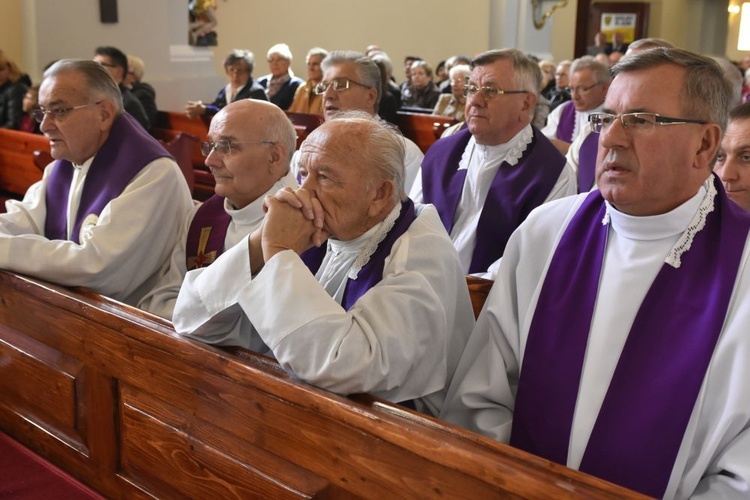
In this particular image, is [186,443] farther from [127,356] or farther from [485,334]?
[485,334]

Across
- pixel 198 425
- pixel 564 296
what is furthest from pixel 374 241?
pixel 198 425

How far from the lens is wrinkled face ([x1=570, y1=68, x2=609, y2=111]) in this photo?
21.2 ft

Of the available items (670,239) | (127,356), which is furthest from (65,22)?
(670,239)

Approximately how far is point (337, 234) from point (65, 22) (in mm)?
7095

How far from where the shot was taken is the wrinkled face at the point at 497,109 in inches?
157

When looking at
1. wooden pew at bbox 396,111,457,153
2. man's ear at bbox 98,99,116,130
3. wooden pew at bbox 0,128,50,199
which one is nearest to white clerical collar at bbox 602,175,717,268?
man's ear at bbox 98,99,116,130

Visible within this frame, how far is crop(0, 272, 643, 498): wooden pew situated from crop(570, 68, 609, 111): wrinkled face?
478 cm

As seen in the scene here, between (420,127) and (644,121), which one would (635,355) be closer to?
(644,121)

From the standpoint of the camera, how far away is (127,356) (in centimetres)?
231

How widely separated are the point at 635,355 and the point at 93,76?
2.58 metres

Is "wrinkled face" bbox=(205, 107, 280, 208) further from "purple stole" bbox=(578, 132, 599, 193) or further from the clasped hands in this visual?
"purple stole" bbox=(578, 132, 599, 193)

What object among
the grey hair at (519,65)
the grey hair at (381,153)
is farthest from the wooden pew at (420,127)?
the grey hair at (381,153)

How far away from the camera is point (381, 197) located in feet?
7.50

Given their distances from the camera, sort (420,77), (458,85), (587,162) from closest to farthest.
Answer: (587,162)
(458,85)
(420,77)
